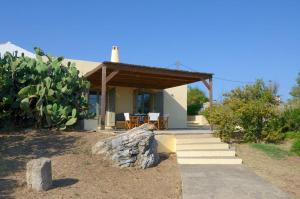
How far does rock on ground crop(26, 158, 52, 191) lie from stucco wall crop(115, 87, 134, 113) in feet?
41.7

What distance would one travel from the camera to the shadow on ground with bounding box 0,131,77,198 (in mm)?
8585

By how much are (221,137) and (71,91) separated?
19.2ft

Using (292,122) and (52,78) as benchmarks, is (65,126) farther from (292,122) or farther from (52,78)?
(292,122)

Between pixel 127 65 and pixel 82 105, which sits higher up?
pixel 127 65

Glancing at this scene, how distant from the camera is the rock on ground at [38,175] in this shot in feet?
24.4

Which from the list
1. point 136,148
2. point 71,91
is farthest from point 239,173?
point 71,91

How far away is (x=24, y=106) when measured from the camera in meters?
12.4

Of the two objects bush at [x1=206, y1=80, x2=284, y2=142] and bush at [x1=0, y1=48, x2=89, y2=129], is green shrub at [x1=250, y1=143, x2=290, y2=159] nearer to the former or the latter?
bush at [x1=206, y1=80, x2=284, y2=142]

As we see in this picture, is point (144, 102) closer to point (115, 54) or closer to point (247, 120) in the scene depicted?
point (115, 54)

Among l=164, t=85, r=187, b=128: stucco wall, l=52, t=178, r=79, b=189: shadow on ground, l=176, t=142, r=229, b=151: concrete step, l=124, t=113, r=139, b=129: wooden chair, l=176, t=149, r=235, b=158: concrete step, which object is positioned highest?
l=164, t=85, r=187, b=128: stucco wall

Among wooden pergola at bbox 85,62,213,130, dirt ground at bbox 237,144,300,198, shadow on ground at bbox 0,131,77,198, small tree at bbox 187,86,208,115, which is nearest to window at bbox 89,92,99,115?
wooden pergola at bbox 85,62,213,130

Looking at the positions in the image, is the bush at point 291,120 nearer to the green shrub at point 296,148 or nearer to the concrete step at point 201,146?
the green shrub at point 296,148

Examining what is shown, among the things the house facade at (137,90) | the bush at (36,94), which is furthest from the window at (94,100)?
the bush at (36,94)

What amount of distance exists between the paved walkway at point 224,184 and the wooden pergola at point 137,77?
5.13m
